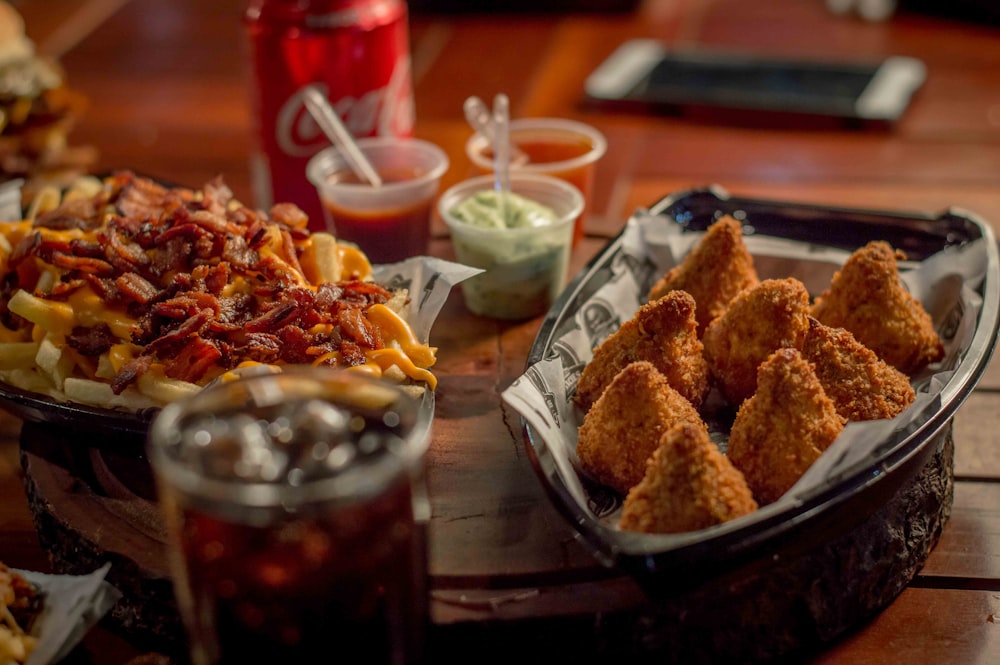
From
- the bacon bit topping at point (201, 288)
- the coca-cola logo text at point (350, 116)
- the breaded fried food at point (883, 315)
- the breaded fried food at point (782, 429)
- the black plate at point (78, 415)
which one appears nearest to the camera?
the breaded fried food at point (782, 429)

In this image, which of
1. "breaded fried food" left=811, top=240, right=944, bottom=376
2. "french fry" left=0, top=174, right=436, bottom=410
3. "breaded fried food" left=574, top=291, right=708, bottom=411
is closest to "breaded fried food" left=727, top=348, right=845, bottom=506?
"breaded fried food" left=574, top=291, right=708, bottom=411

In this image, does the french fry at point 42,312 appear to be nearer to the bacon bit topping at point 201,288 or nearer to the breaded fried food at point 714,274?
the bacon bit topping at point 201,288

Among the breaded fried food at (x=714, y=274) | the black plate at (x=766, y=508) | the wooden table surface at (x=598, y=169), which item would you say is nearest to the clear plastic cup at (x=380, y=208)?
the wooden table surface at (x=598, y=169)

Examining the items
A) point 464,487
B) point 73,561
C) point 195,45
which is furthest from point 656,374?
point 195,45

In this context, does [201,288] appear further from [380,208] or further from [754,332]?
[754,332]

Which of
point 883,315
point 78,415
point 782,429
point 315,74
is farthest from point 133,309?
point 883,315
